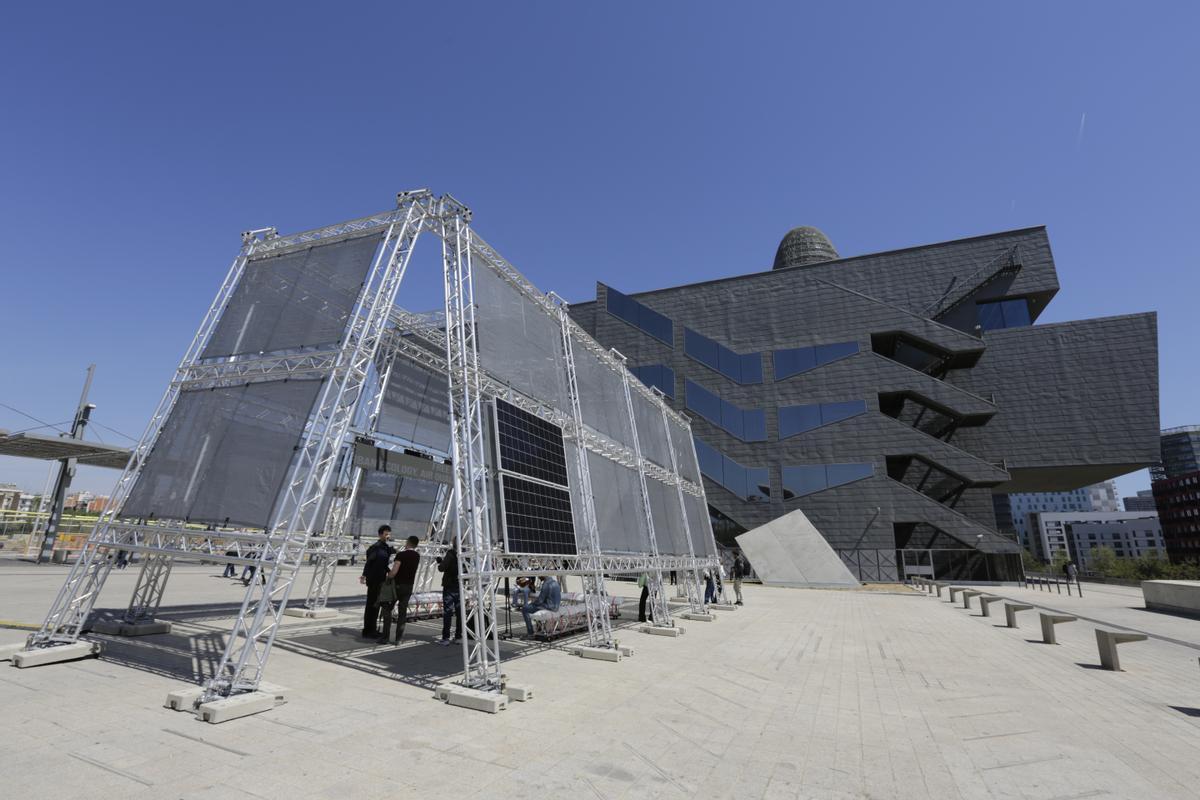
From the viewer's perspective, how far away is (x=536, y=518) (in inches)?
372

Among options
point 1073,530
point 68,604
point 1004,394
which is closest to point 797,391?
point 1004,394

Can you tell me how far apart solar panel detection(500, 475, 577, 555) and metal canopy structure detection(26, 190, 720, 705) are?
0.12 ft

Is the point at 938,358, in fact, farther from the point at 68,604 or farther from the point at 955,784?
the point at 68,604

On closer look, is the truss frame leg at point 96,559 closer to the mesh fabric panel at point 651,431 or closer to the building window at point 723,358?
the mesh fabric panel at point 651,431

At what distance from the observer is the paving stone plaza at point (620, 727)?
4527 millimetres

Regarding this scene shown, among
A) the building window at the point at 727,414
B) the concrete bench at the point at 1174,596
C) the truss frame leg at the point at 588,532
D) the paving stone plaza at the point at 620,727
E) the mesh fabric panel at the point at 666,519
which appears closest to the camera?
the paving stone plaza at the point at 620,727

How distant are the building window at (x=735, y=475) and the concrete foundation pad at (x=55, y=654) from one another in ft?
118

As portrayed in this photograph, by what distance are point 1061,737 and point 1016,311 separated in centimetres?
4625

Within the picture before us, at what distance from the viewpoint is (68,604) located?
818 centimetres

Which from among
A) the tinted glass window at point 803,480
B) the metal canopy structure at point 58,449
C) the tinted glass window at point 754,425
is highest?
the tinted glass window at point 754,425

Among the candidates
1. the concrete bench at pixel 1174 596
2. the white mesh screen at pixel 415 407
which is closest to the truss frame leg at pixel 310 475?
the white mesh screen at pixel 415 407

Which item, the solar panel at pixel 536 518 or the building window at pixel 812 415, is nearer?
the solar panel at pixel 536 518

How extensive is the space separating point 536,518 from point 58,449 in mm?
31070

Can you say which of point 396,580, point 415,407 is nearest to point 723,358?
point 415,407
